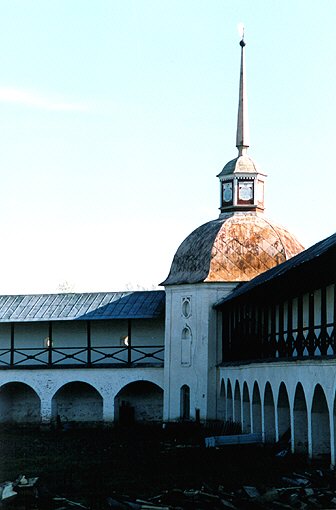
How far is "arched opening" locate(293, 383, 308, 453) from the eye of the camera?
79.7 feet

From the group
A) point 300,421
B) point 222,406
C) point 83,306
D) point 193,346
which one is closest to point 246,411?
point 222,406

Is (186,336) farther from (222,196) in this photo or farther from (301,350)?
(301,350)

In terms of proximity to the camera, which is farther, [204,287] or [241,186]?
[241,186]

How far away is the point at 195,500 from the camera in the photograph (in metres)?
16.5

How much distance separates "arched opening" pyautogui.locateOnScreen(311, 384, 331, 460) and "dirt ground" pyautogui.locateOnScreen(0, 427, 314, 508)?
1.55 ft

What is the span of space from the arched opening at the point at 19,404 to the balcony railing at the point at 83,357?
1066 mm

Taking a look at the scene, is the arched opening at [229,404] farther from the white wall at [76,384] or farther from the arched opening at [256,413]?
the arched opening at [256,413]

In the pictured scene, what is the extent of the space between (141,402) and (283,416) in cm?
1668

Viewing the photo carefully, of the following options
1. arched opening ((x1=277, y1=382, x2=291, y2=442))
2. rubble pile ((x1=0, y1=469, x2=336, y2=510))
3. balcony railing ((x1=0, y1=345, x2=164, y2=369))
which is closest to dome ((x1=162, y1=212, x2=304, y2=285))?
balcony railing ((x1=0, y1=345, x2=164, y2=369))

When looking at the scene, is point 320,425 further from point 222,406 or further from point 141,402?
point 141,402

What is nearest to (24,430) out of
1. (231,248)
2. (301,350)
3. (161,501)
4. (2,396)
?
(2,396)

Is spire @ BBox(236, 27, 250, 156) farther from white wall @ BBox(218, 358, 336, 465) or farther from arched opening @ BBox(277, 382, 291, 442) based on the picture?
arched opening @ BBox(277, 382, 291, 442)

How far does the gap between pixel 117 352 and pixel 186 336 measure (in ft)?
12.1

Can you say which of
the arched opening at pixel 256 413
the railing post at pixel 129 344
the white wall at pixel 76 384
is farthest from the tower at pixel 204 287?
the arched opening at pixel 256 413
